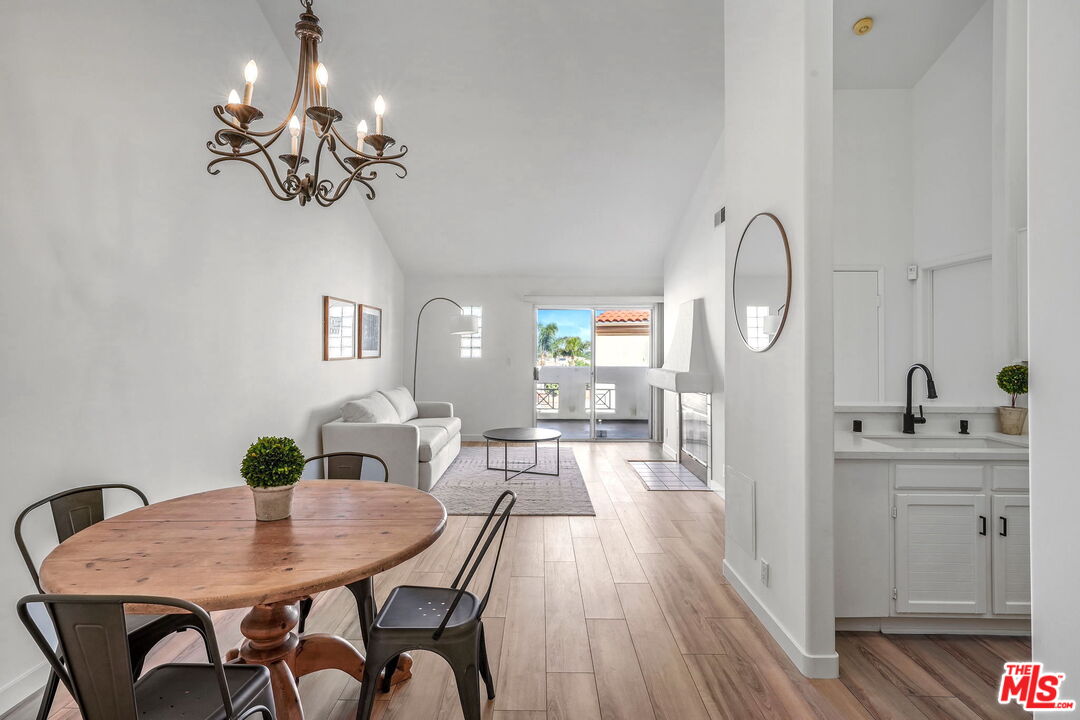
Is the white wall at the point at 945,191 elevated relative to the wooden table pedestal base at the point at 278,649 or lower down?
elevated

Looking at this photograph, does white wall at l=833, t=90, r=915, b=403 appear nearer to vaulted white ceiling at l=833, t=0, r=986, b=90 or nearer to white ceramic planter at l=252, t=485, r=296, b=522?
vaulted white ceiling at l=833, t=0, r=986, b=90

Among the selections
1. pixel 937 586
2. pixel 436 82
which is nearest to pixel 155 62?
pixel 436 82

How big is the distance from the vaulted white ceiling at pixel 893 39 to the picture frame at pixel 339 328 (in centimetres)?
442

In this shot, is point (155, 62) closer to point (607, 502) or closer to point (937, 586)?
point (607, 502)

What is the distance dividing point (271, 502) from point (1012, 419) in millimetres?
3422

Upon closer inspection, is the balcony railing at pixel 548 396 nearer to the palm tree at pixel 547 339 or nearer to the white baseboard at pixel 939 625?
the palm tree at pixel 547 339

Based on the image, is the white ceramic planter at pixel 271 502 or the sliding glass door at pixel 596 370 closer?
the white ceramic planter at pixel 271 502

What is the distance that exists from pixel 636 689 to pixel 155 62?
366 centimetres

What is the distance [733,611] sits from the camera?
2621 millimetres

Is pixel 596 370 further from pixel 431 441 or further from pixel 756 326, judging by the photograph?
pixel 756 326

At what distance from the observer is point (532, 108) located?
4.57 meters

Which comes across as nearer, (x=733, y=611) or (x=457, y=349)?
(x=733, y=611)

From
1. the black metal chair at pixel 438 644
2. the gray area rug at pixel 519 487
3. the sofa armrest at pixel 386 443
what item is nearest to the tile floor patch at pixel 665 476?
the gray area rug at pixel 519 487

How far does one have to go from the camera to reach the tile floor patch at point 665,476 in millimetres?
5023
